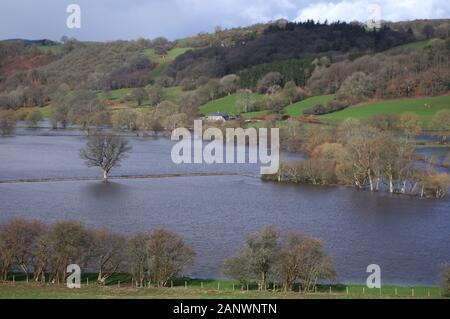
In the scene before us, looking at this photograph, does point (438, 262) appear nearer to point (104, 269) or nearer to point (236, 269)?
point (236, 269)

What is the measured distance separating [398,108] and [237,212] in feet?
167

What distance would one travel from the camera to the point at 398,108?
83.9 metres

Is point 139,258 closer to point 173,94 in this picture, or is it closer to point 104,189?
point 104,189

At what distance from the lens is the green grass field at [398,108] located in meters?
81.3

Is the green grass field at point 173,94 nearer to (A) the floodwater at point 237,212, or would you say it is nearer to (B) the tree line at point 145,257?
(A) the floodwater at point 237,212

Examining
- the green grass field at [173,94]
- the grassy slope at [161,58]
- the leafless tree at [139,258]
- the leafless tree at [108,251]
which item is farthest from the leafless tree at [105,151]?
the grassy slope at [161,58]

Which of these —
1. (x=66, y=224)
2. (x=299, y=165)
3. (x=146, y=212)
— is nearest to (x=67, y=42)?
(x=299, y=165)

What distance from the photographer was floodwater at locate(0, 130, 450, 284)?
96.0ft

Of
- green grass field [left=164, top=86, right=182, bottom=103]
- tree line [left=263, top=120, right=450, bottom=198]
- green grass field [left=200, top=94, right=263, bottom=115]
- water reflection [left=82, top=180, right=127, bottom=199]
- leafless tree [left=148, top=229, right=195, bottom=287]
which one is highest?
green grass field [left=164, top=86, right=182, bottom=103]

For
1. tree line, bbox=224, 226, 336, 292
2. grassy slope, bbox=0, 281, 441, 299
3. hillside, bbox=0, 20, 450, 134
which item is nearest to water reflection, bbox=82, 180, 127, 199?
grassy slope, bbox=0, 281, 441, 299

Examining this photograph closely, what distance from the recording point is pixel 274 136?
7031 centimetres

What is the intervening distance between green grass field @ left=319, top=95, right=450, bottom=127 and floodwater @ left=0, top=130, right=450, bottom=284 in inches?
1171

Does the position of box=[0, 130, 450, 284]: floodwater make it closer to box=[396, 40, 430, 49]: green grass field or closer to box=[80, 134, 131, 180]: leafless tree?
box=[80, 134, 131, 180]: leafless tree
